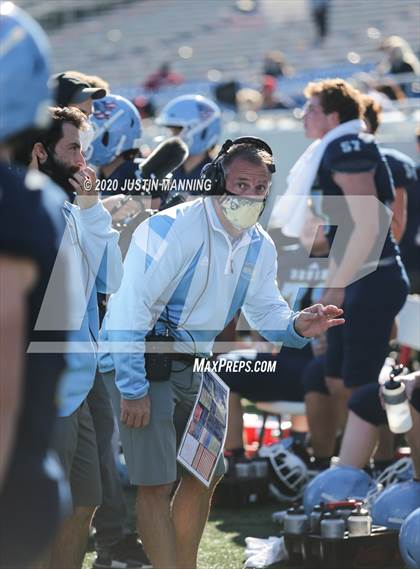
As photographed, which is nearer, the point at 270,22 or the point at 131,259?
the point at 131,259

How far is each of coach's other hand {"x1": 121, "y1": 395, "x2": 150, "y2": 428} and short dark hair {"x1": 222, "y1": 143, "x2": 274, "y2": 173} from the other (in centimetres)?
72

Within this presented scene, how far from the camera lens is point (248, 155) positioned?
382cm

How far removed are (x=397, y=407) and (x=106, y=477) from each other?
1.07 m

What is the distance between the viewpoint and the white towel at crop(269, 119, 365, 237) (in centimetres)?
552

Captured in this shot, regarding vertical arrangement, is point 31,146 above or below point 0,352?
above

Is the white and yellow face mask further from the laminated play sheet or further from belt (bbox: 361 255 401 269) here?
belt (bbox: 361 255 401 269)

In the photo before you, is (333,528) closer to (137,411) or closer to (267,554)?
(267,554)

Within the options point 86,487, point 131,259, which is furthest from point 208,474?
point 131,259

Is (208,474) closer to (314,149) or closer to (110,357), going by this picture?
(110,357)

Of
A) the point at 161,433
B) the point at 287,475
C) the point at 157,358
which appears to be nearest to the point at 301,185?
the point at 287,475

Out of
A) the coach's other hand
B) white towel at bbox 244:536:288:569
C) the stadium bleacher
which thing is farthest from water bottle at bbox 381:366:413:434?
the stadium bleacher

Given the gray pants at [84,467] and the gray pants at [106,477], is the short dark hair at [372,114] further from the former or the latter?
the gray pants at [84,467]

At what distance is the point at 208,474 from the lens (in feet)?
12.7

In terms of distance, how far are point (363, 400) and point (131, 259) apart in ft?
5.31
